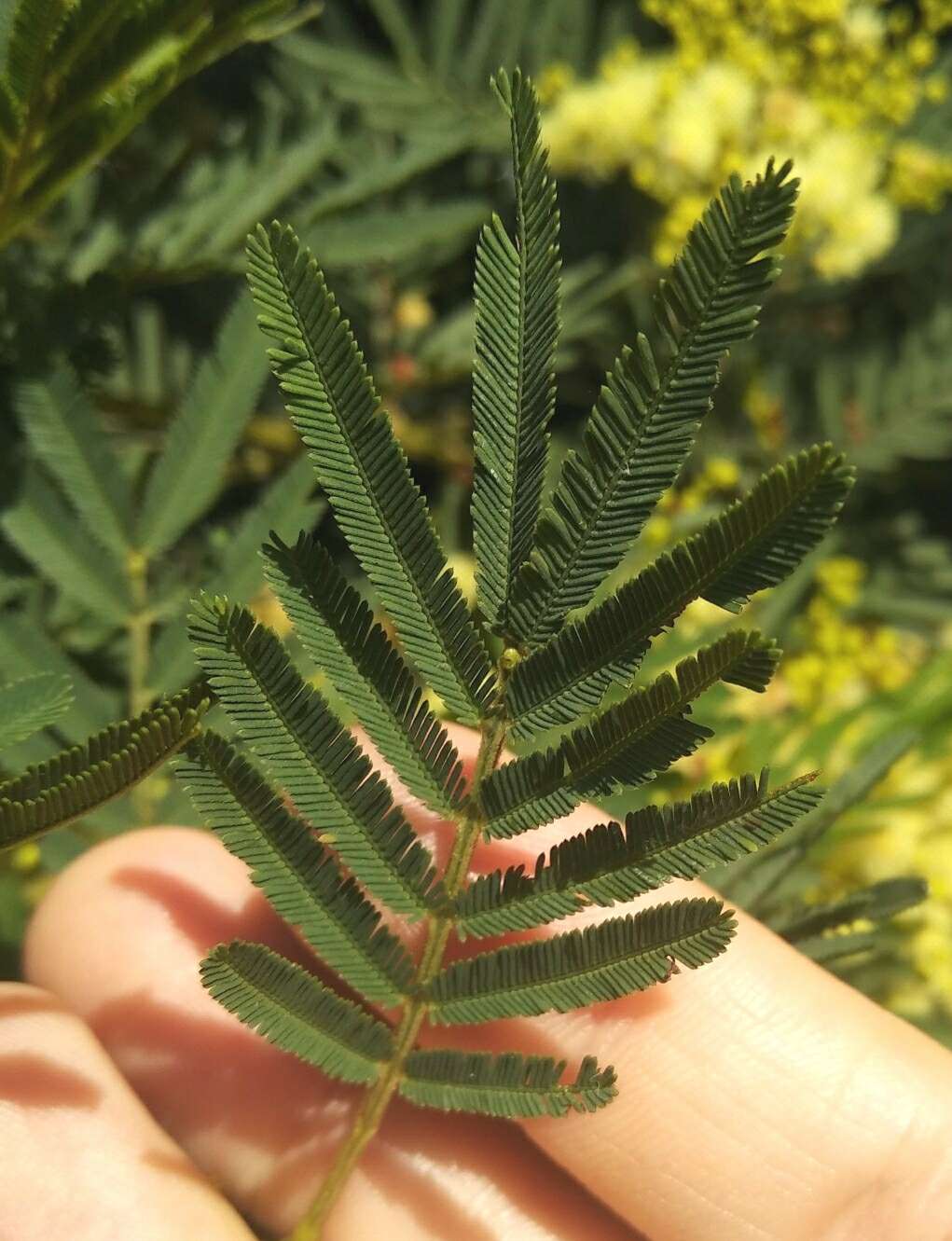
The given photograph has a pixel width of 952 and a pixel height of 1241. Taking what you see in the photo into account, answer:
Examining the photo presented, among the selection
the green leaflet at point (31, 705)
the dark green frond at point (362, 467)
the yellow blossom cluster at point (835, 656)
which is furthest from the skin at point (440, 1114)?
the yellow blossom cluster at point (835, 656)

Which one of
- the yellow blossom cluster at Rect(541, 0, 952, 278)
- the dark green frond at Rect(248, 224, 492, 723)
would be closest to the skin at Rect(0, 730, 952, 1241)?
the dark green frond at Rect(248, 224, 492, 723)

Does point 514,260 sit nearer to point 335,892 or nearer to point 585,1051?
point 335,892

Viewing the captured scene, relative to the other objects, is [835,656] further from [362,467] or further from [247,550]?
[362,467]

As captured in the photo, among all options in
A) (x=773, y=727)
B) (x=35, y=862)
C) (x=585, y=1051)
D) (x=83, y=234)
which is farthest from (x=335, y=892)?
(x=83, y=234)

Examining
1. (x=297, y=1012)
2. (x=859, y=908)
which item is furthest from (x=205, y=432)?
(x=859, y=908)

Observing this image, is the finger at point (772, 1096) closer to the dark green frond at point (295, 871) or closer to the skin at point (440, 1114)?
the skin at point (440, 1114)

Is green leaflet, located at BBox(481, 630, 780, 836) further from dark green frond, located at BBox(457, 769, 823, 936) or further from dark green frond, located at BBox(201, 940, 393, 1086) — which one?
dark green frond, located at BBox(201, 940, 393, 1086)
